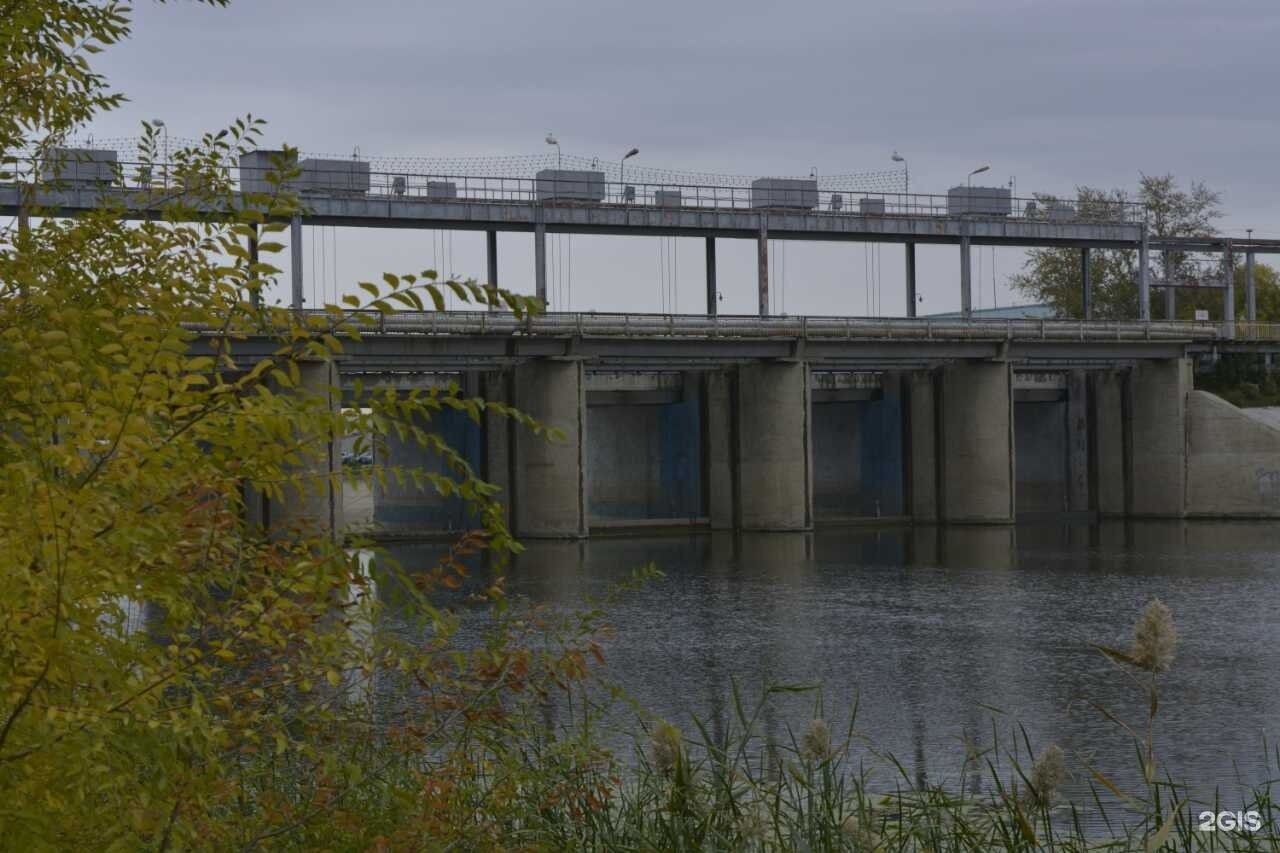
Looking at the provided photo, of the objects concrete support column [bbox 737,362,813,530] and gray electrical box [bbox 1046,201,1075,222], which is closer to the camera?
concrete support column [bbox 737,362,813,530]

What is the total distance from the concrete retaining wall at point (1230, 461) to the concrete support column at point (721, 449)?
18542 millimetres

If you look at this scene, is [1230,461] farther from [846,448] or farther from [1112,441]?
[846,448]

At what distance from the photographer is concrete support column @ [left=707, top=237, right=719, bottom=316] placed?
2412 inches

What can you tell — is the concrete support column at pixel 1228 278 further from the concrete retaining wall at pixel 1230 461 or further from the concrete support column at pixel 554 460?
the concrete support column at pixel 554 460

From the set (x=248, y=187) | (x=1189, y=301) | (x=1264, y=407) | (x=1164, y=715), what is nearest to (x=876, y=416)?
(x=1264, y=407)

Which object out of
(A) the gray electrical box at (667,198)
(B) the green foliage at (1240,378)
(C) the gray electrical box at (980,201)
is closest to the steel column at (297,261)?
(A) the gray electrical box at (667,198)

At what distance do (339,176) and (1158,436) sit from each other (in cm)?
3312

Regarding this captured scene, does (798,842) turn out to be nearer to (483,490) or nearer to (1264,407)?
(483,490)

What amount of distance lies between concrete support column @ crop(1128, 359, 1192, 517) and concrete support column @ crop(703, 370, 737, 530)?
56.7 feet

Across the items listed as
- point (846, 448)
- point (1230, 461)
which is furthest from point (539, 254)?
point (1230, 461)

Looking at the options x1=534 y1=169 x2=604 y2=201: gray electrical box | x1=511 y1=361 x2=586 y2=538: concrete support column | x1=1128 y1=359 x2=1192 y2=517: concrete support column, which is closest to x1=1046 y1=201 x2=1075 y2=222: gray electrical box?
x1=1128 y1=359 x2=1192 y2=517: concrete support column

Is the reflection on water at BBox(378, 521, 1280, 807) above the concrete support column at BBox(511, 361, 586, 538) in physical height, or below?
below

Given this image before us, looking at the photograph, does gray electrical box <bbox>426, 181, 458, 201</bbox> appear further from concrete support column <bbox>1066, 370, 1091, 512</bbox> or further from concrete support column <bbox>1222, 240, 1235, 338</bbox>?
concrete support column <bbox>1222, 240, 1235, 338</bbox>

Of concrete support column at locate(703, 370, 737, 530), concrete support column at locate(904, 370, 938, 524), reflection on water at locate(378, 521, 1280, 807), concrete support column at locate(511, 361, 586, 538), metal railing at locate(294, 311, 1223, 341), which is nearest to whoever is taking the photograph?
reflection on water at locate(378, 521, 1280, 807)
